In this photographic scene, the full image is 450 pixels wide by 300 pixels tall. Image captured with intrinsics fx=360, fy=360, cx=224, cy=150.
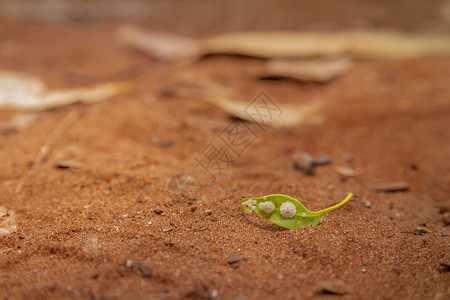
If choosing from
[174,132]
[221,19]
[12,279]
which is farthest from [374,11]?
[12,279]

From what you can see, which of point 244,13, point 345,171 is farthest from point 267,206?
point 244,13

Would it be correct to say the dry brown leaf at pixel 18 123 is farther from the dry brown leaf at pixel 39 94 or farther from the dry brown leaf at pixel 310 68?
the dry brown leaf at pixel 310 68

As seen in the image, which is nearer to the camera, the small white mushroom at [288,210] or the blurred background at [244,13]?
the small white mushroom at [288,210]

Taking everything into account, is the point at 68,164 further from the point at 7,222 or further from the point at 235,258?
the point at 235,258

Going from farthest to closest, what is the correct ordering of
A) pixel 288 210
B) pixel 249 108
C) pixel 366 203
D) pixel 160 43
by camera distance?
1. pixel 160 43
2. pixel 249 108
3. pixel 366 203
4. pixel 288 210

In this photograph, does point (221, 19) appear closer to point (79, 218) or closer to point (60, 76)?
point (60, 76)

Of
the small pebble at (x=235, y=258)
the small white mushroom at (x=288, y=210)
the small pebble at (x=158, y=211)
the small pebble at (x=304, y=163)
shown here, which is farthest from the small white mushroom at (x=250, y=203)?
the small pebble at (x=304, y=163)
